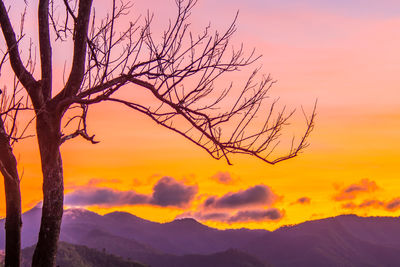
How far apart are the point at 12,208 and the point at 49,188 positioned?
82cm

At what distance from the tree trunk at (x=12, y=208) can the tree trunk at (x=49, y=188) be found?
450 millimetres

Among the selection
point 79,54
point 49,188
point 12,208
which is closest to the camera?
point 49,188

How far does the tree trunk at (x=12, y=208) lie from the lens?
9781mm

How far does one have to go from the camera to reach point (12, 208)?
32.6 feet

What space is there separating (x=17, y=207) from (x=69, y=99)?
2.07m

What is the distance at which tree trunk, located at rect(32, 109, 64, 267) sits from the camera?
31.3 feet

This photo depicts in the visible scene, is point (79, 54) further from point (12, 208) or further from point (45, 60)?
point (12, 208)

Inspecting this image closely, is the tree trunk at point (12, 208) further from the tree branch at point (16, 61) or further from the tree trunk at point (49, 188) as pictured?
the tree branch at point (16, 61)

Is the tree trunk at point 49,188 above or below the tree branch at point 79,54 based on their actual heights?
below

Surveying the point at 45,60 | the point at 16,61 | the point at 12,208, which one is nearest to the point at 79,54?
the point at 45,60

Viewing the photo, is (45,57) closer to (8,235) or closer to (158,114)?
(158,114)

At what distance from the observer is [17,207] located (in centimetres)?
995

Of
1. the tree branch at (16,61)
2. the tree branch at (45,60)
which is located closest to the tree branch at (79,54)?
the tree branch at (45,60)

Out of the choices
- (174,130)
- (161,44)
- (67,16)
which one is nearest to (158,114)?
(174,130)
